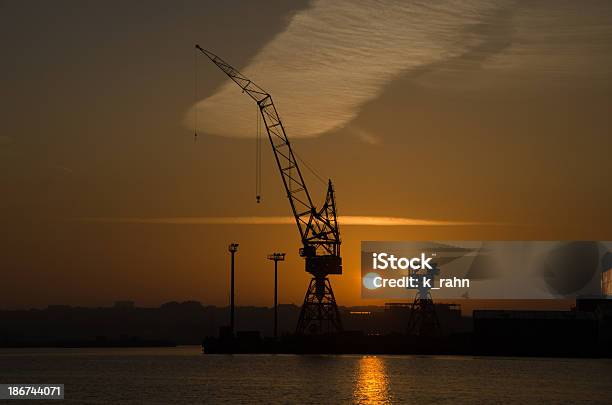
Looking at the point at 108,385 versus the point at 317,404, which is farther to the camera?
the point at 108,385

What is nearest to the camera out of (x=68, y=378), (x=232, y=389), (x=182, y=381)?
(x=232, y=389)

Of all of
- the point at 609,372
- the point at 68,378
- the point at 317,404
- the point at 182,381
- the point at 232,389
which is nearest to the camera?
the point at 317,404

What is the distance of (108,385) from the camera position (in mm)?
142125

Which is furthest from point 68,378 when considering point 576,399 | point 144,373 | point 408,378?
point 576,399

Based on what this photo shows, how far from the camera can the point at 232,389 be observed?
128 m

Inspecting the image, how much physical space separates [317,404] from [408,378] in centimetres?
4618

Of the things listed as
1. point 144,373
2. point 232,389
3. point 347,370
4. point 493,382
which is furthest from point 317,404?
point 144,373

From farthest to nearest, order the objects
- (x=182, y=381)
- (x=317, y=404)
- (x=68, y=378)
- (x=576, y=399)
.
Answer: (x=68, y=378) → (x=182, y=381) → (x=576, y=399) → (x=317, y=404)

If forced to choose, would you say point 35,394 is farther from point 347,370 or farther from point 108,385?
point 347,370

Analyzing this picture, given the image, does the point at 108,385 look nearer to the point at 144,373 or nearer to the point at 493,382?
the point at 144,373

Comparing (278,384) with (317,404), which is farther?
(278,384)

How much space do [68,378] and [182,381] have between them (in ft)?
80.1

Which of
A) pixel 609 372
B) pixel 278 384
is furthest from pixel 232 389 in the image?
pixel 609 372

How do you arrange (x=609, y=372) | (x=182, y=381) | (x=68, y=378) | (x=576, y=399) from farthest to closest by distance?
(x=609, y=372) < (x=68, y=378) < (x=182, y=381) < (x=576, y=399)
